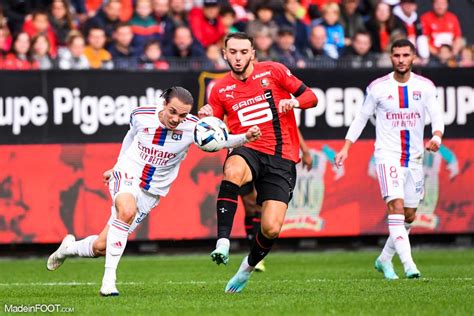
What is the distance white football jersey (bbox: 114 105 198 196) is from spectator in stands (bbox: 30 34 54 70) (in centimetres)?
628

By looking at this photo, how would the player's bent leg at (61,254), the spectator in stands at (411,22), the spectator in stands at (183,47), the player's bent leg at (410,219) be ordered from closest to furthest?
the player's bent leg at (61,254) → the player's bent leg at (410,219) → the spectator in stands at (183,47) → the spectator in stands at (411,22)

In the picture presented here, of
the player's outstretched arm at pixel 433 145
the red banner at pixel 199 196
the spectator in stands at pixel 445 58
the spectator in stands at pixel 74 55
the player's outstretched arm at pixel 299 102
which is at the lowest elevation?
the red banner at pixel 199 196

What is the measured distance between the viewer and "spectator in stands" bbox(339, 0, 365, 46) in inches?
743

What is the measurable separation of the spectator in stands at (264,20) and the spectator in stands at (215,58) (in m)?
0.64

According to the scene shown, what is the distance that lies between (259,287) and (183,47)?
656cm

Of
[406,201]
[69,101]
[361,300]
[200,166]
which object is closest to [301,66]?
[200,166]

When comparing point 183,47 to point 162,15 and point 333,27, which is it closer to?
point 162,15

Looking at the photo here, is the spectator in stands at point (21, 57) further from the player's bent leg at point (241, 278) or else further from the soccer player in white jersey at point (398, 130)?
the player's bent leg at point (241, 278)

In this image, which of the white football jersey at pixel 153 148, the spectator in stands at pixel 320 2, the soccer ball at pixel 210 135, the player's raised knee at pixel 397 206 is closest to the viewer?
the soccer ball at pixel 210 135

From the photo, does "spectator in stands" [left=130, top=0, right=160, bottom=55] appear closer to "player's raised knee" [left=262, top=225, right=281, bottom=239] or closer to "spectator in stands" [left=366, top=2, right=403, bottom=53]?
"spectator in stands" [left=366, top=2, right=403, bottom=53]

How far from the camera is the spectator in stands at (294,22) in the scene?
60.8 ft

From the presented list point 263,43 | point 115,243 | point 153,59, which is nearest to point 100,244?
point 115,243

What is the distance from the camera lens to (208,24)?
18.4 meters

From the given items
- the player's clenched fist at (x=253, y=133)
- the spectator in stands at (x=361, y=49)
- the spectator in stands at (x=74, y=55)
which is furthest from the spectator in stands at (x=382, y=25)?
the player's clenched fist at (x=253, y=133)
